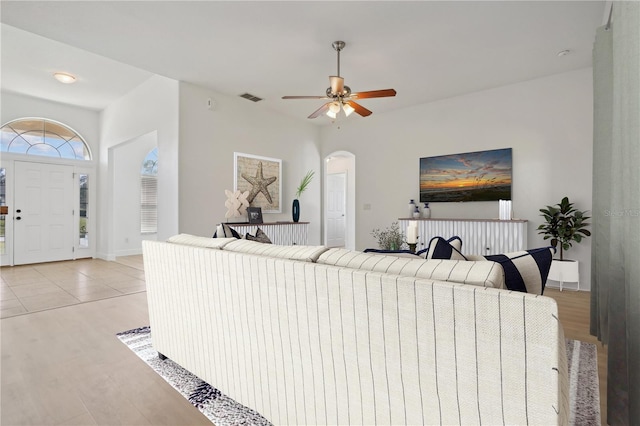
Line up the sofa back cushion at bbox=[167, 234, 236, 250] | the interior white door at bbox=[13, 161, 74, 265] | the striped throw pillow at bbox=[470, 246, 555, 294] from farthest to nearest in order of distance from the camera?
1. the interior white door at bbox=[13, 161, 74, 265]
2. the sofa back cushion at bbox=[167, 234, 236, 250]
3. the striped throw pillow at bbox=[470, 246, 555, 294]

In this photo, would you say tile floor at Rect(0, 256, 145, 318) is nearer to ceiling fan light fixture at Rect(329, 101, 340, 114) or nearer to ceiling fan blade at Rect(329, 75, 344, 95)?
ceiling fan light fixture at Rect(329, 101, 340, 114)

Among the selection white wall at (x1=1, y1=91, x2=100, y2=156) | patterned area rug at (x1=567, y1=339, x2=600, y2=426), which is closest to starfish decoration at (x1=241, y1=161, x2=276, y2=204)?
white wall at (x1=1, y1=91, x2=100, y2=156)

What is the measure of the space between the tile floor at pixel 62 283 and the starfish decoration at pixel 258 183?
2.07 meters

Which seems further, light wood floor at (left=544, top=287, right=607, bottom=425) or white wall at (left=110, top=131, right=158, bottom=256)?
white wall at (left=110, top=131, right=158, bottom=256)

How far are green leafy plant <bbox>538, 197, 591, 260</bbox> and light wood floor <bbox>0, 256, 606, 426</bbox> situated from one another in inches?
46.1

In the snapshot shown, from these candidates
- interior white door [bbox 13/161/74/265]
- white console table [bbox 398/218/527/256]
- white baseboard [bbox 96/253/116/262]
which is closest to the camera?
white console table [bbox 398/218/527/256]

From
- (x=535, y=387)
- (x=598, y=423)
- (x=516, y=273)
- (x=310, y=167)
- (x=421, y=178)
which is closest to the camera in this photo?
(x=535, y=387)

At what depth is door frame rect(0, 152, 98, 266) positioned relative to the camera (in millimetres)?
5672

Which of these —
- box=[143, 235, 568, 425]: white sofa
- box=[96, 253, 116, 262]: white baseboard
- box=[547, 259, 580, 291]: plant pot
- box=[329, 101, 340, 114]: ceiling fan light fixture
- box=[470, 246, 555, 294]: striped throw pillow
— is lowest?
box=[96, 253, 116, 262]: white baseboard

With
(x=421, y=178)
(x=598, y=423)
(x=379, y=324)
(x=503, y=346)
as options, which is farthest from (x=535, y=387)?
(x=421, y=178)

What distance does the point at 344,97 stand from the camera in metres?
3.46

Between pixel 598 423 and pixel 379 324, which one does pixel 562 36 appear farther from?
pixel 379 324

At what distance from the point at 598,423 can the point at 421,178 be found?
4226mm

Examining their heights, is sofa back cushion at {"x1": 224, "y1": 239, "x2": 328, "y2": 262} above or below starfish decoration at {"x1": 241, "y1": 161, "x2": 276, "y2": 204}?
below
